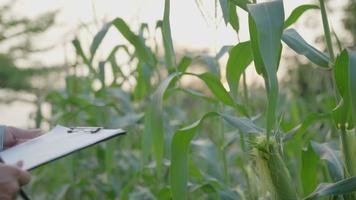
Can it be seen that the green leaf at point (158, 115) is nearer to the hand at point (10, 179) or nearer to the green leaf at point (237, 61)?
the green leaf at point (237, 61)

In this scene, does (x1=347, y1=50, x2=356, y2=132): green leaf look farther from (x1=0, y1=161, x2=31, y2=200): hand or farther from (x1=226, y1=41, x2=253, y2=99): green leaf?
(x1=0, y1=161, x2=31, y2=200): hand

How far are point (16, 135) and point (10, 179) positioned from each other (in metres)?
0.34

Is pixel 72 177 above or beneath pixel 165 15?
beneath

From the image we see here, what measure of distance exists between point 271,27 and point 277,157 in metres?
0.26

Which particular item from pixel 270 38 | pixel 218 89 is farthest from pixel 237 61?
pixel 270 38

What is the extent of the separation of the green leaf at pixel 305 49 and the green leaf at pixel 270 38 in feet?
0.62

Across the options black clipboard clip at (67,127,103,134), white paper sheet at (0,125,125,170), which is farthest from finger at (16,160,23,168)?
black clipboard clip at (67,127,103,134)

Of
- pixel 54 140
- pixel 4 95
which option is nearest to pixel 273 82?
pixel 54 140

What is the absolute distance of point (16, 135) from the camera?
58.2 inches

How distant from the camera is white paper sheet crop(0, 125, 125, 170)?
1188 mm

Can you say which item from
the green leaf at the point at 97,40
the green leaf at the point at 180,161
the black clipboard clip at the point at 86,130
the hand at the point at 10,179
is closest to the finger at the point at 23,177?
the hand at the point at 10,179

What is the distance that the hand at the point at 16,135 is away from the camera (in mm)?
1445

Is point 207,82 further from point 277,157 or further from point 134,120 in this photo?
point 134,120

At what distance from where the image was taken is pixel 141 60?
6.08 feet
